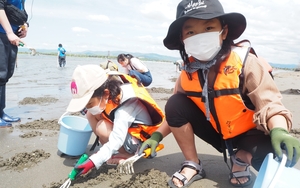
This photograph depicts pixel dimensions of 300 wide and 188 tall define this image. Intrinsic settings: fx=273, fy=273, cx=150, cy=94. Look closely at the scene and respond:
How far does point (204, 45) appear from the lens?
190 centimetres

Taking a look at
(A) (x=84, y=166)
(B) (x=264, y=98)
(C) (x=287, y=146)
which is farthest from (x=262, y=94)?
(A) (x=84, y=166)

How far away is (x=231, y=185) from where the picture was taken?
6.61 ft

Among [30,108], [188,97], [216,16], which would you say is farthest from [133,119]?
[30,108]

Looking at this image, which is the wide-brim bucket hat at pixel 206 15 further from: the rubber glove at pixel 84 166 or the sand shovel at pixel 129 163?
the rubber glove at pixel 84 166

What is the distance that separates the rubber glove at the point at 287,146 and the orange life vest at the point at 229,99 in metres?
0.46

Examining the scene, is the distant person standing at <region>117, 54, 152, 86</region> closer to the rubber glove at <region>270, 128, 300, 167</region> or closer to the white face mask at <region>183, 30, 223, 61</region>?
the white face mask at <region>183, 30, 223, 61</region>

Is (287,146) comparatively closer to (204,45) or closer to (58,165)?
(204,45)

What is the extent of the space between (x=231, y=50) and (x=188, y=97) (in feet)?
1.63

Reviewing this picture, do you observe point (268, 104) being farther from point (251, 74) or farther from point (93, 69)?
point (93, 69)

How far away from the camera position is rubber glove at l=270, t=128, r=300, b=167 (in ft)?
4.42

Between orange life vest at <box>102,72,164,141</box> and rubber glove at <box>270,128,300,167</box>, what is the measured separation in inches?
48.2

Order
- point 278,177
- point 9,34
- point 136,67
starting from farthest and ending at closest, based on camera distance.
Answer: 1. point 136,67
2. point 9,34
3. point 278,177

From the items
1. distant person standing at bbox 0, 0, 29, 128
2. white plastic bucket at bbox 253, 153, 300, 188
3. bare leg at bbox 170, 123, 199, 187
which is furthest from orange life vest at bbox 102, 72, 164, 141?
distant person standing at bbox 0, 0, 29, 128

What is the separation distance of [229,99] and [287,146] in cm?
58
